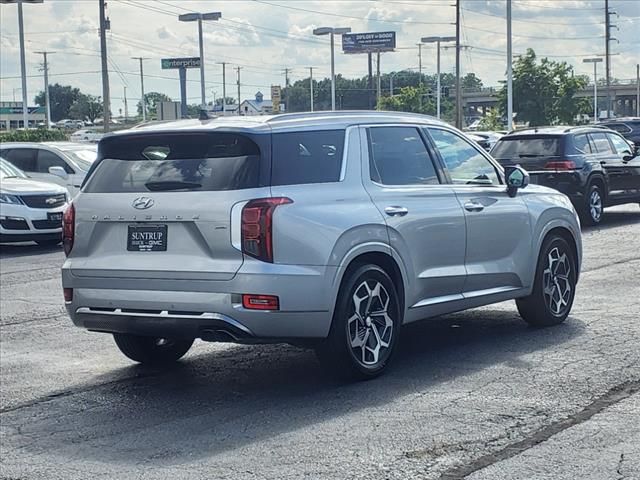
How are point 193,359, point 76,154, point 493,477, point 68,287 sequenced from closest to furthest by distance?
point 493,477, point 68,287, point 193,359, point 76,154

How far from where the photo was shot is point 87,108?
130 m

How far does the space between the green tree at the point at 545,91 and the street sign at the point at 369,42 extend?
27.1 metres

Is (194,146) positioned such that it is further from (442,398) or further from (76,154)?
(76,154)

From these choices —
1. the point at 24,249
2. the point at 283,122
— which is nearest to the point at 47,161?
the point at 24,249

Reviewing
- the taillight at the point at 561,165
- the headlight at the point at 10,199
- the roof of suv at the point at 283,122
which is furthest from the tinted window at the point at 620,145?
the roof of suv at the point at 283,122

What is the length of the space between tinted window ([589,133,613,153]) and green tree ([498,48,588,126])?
47.1 meters

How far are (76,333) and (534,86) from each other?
60.3 m

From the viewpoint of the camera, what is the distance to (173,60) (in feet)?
232

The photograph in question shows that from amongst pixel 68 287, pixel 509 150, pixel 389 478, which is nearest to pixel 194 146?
pixel 68 287

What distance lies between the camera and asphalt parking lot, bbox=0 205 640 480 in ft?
18.7

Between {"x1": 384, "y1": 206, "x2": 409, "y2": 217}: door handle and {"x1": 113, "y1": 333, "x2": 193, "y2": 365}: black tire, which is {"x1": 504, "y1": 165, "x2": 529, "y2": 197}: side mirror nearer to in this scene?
{"x1": 384, "y1": 206, "x2": 409, "y2": 217}: door handle

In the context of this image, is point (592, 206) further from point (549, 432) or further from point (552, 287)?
point (549, 432)

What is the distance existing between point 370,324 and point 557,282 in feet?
8.66

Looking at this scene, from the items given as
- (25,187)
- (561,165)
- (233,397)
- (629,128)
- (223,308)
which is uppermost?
(629,128)
